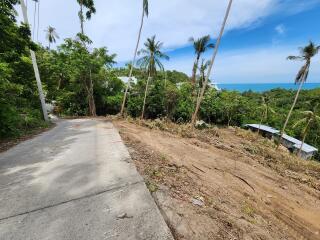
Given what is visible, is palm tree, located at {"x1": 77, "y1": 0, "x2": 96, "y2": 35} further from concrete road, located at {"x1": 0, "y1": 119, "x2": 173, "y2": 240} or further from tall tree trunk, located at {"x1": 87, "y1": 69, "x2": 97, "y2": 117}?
concrete road, located at {"x1": 0, "y1": 119, "x2": 173, "y2": 240}

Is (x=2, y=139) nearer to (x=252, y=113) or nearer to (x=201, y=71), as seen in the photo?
(x=201, y=71)

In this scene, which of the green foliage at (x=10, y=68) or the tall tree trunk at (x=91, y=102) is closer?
the green foliage at (x=10, y=68)

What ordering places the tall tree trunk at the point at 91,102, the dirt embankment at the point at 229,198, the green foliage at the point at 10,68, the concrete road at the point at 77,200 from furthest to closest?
the tall tree trunk at the point at 91,102, the green foliage at the point at 10,68, the dirt embankment at the point at 229,198, the concrete road at the point at 77,200

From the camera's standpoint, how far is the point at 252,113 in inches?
1236

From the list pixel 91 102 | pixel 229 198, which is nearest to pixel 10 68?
pixel 229 198

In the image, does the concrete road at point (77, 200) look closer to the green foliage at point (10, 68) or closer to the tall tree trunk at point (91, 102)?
the green foliage at point (10, 68)

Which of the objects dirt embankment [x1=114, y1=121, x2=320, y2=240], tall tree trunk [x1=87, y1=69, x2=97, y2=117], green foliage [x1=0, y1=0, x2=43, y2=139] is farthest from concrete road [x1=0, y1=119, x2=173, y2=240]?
tall tree trunk [x1=87, y1=69, x2=97, y2=117]

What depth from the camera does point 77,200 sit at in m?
3.49

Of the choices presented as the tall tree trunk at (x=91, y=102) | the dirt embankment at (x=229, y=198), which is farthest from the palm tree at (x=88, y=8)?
the dirt embankment at (x=229, y=198)

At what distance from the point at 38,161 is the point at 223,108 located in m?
24.9

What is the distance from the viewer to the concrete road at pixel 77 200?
2738 mm

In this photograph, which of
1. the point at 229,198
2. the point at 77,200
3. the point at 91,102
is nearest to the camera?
the point at 77,200

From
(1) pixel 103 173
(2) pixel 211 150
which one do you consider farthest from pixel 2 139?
(2) pixel 211 150

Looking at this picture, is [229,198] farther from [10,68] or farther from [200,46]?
[200,46]
